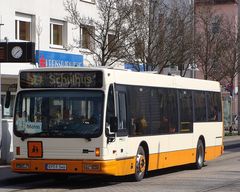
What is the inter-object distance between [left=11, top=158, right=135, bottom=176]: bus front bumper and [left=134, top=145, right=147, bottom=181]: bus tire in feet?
2.94

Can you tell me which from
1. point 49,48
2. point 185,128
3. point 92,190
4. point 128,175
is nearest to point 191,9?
point 49,48

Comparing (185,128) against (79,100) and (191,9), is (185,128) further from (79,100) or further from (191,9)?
(191,9)

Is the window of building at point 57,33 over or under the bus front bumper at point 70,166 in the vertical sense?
over

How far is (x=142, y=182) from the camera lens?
17094 mm

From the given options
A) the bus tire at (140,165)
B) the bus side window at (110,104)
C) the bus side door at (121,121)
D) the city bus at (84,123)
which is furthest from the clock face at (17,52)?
the bus tire at (140,165)

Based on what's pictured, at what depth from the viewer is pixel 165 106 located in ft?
61.9

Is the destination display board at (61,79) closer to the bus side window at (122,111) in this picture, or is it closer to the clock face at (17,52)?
the bus side window at (122,111)

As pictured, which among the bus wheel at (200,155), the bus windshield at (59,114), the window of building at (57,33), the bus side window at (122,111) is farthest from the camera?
the window of building at (57,33)

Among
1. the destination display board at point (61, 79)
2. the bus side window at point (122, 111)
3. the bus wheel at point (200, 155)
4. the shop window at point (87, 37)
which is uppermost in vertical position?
the shop window at point (87, 37)

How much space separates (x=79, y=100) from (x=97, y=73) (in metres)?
0.74

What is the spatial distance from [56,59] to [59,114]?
17.5 meters

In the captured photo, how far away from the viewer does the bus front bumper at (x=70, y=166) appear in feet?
50.3

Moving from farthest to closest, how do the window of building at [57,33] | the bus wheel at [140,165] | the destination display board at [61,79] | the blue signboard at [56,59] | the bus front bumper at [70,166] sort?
the window of building at [57,33] → the blue signboard at [56,59] → the bus wheel at [140,165] → the destination display board at [61,79] → the bus front bumper at [70,166]

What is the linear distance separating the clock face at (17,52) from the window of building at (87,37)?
963cm
